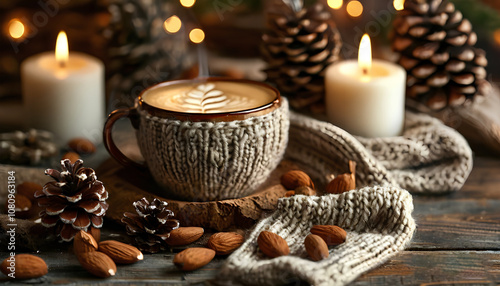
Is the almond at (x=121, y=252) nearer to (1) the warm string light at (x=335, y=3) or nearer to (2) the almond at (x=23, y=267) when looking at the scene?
(2) the almond at (x=23, y=267)

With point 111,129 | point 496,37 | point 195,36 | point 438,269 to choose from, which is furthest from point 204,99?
point 496,37

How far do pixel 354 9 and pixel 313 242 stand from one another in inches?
26.8

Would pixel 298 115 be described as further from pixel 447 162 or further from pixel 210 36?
pixel 210 36

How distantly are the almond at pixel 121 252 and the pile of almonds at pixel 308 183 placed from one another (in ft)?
0.68

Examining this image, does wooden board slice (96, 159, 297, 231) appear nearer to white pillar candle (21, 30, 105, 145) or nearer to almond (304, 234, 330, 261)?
almond (304, 234, 330, 261)

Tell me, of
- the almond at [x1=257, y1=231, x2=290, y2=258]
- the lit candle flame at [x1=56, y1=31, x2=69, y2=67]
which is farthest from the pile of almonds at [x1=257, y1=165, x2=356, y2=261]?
the lit candle flame at [x1=56, y1=31, x2=69, y2=67]

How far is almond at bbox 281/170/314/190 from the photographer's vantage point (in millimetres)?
746

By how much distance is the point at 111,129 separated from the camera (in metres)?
0.74

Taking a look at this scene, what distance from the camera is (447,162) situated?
820mm

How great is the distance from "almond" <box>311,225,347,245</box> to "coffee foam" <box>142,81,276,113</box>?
6.6 inches

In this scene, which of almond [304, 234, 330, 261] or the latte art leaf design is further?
the latte art leaf design

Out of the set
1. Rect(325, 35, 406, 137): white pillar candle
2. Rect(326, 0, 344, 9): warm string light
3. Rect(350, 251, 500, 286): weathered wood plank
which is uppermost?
Rect(326, 0, 344, 9): warm string light

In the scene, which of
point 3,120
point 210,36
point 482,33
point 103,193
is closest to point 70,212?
point 103,193

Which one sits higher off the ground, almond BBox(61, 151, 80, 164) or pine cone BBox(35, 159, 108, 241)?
pine cone BBox(35, 159, 108, 241)
